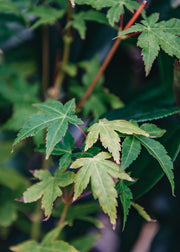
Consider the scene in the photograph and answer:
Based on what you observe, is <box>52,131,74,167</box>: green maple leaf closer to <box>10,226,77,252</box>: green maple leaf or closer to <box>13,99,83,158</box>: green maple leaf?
<box>13,99,83,158</box>: green maple leaf

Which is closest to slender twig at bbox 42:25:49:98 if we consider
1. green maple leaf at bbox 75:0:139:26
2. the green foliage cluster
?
the green foliage cluster

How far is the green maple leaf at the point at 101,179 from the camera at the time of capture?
0.61m

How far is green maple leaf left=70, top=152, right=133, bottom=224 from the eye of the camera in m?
0.61

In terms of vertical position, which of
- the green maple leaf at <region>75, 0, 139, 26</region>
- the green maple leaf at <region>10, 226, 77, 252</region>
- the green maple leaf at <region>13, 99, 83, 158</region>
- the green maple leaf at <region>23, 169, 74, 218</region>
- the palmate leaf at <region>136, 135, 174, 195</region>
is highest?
the green maple leaf at <region>75, 0, 139, 26</region>

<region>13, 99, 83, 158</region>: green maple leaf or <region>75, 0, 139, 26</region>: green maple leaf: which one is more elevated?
<region>75, 0, 139, 26</region>: green maple leaf

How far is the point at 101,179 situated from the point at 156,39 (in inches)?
14.5

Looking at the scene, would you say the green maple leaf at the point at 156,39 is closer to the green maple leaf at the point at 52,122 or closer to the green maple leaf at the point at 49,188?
the green maple leaf at the point at 52,122

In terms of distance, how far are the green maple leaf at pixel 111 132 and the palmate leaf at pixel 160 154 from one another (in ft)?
0.13

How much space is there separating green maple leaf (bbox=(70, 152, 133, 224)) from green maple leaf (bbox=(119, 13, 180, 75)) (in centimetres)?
25

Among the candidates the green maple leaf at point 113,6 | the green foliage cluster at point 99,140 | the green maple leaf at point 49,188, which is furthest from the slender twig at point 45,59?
the green maple leaf at point 49,188

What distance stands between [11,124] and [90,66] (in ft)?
1.35

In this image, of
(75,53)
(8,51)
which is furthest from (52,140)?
(8,51)

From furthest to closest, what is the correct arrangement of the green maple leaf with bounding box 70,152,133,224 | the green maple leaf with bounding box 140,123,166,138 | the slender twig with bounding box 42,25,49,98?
the slender twig with bounding box 42,25,49,98
the green maple leaf with bounding box 140,123,166,138
the green maple leaf with bounding box 70,152,133,224

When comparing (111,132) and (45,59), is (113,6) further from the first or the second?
(45,59)
